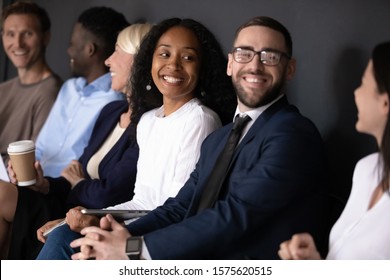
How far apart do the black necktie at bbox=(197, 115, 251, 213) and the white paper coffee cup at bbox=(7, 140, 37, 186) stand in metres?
0.96

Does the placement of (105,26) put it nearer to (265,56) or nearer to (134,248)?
(265,56)

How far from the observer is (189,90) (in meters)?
2.61

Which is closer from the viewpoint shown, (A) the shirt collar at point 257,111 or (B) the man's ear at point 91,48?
(A) the shirt collar at point 257,111

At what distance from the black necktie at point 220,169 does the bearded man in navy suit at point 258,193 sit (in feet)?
0.06

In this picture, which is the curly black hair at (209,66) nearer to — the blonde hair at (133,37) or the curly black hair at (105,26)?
the blonde hair at (133,37)

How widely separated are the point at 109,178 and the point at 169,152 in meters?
0.40

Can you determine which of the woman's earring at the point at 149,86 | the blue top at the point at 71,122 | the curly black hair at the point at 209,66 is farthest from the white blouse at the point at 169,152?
the blue top at the point at 71,122

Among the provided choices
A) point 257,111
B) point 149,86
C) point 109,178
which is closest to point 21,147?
point 109,178

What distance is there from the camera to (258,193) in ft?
6.25

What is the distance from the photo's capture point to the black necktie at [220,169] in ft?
6.87

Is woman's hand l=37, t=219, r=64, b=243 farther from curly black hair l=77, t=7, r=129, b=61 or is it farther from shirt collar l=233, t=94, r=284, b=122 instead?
curly black hair l=77, t=7, r=129, b=61

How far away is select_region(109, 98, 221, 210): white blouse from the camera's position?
2.45 m
